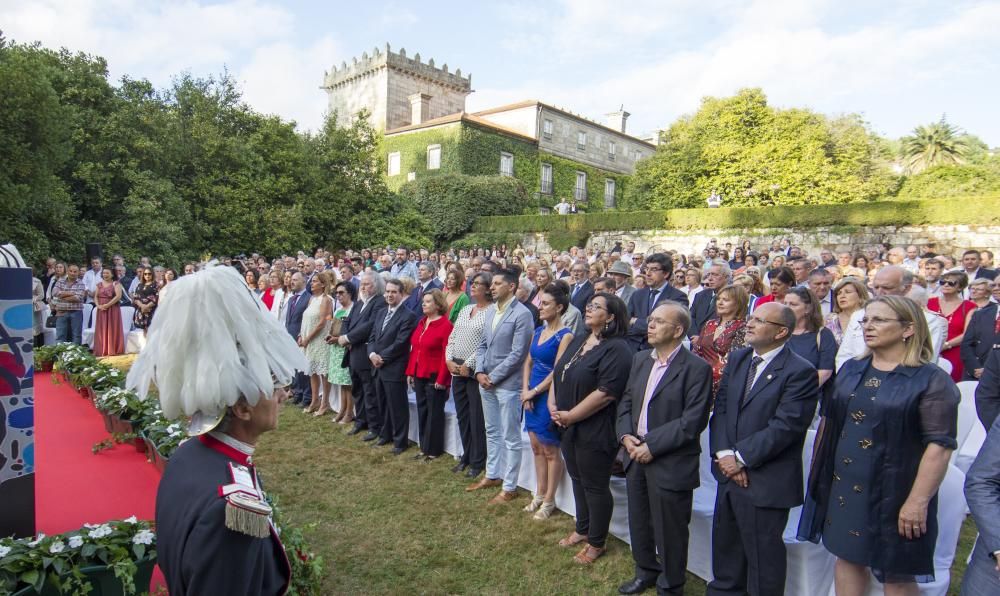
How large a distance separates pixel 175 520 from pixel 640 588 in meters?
3.17

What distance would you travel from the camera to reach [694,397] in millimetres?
3531

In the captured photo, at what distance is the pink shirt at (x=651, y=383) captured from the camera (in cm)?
372

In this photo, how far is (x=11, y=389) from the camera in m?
3.62

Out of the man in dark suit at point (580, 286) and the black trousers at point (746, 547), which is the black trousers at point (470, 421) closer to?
the black trousers at point (746, 547)

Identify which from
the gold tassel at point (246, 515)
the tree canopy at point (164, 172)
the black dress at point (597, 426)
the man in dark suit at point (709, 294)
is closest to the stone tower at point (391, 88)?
the tree canopy at point (164, 172)

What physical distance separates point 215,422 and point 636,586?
3.16 meters

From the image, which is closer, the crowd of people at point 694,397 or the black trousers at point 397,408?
the crowd of people at point 694,397

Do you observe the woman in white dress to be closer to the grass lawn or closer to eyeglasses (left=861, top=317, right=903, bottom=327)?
the grass lawn

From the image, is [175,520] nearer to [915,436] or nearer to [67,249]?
[915,436]

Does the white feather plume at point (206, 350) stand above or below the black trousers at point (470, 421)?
above

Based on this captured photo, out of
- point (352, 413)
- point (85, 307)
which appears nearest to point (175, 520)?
point (352, 413)

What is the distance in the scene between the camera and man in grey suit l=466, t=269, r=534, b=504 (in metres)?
5.27

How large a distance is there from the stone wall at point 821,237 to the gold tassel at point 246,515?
1961 cm

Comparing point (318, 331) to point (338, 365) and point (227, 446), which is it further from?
point (227, 446)
